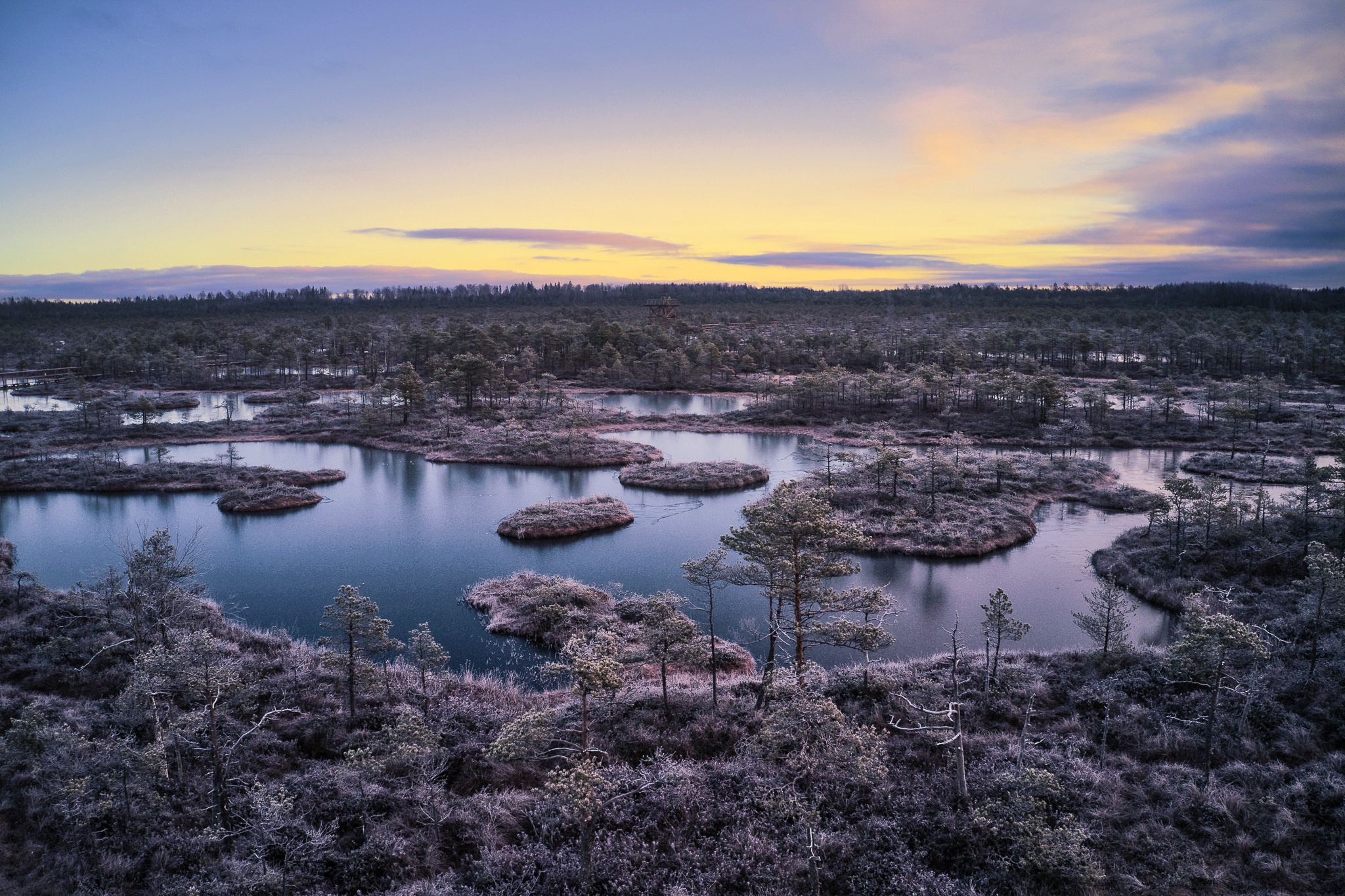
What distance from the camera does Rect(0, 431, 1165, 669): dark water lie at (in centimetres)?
A: 2580

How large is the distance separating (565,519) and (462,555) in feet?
19.2

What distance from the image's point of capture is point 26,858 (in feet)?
39.3

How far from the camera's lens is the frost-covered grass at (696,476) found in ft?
146

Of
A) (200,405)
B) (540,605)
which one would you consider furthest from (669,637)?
(200,405)

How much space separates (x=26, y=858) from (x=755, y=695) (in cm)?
1551

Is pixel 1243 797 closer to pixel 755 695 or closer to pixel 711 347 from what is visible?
pixel 755 695

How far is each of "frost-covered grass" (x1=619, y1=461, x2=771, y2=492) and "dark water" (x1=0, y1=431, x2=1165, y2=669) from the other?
3.74 feet

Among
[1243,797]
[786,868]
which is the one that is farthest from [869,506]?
[786,868]

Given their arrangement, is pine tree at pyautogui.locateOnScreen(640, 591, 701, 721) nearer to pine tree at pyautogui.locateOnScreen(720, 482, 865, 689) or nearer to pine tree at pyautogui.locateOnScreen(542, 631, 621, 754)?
pine tree at pyautogui.locateOnScreen(720, 482, 865, 689)

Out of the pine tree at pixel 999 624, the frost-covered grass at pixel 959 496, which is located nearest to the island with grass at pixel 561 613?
the pine tree at pixel 999 624

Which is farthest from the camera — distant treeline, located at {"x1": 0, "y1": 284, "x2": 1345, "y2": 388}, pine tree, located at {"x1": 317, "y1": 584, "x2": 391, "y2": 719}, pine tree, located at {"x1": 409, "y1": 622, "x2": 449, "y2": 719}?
distant treeline, located at {"x1": 0, "y1": 284, "x2": 1345, "y2": 388}

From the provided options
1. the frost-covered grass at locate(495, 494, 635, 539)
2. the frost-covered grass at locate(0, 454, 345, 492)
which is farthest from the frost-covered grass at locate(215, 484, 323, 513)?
the frost-covered grass at locate(495, 494, 635, 539)

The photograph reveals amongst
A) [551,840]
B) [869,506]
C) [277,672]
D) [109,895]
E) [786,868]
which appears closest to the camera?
[109,895]

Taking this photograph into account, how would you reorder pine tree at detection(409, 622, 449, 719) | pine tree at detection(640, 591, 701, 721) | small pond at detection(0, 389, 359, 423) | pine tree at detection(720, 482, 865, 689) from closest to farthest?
pine tree at detection(720, 482, 865, 689), pine tree at detection(640, 591, 701, 721), pine tree at detection(409, 622, 449, 719), small pond at detection(0, 389, 359, 423)
